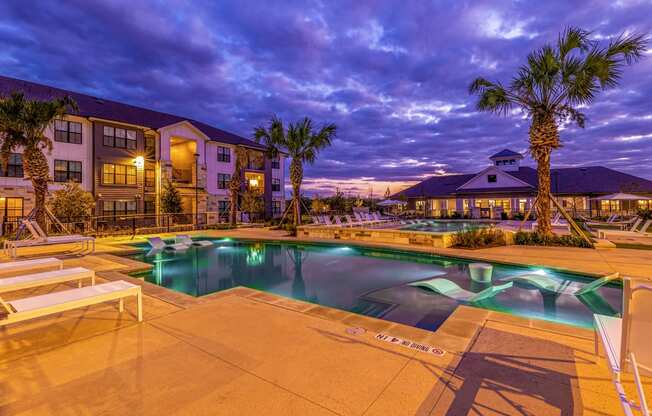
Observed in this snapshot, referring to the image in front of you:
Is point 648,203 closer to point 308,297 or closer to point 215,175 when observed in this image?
point 308,297

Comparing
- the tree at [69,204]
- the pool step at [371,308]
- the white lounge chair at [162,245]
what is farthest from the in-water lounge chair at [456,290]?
the tree at [69,204]

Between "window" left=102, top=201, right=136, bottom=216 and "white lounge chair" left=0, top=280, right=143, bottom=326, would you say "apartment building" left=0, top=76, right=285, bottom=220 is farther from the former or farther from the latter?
"white lounge chair" left=0, top=280, right=143, bottom=326

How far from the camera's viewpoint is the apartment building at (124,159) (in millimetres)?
19750

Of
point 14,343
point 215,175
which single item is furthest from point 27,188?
point 14,343

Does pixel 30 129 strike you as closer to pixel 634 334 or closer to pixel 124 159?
pixel 124 159

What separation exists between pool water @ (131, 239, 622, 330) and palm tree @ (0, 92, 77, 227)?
6.30 metres

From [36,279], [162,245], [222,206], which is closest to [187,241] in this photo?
[162,245]

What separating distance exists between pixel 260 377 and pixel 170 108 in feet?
161

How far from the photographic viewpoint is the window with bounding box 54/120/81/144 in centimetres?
1986

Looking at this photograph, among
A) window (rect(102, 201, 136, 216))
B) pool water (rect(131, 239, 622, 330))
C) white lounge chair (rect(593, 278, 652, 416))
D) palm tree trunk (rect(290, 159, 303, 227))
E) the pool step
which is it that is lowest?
the pool step

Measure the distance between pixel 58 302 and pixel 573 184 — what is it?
3869 centimetres

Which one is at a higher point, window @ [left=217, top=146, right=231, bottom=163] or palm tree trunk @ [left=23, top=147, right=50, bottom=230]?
window @ [left=217, top=146, right=231, bottom=163]

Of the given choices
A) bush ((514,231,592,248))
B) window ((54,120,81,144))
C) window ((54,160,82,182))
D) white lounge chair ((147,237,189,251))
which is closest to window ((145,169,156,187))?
window ((54,160,82,182))

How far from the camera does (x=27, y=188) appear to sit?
62.2 feet
